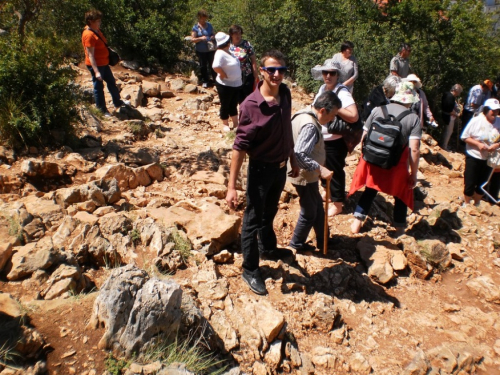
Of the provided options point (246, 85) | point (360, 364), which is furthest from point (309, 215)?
point (246, 85)

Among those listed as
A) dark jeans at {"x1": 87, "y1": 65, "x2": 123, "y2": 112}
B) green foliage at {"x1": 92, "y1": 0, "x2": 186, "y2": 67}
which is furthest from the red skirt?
green foliage at {"x1": 92, "y1": 0, "x2": 186, "y2": 67}

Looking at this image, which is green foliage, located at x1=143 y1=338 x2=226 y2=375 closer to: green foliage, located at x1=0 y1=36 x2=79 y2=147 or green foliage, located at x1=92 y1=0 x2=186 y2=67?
green foliage, located at x1=0 y1=36 x2=79 y2=147

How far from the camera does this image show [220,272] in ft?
11.6

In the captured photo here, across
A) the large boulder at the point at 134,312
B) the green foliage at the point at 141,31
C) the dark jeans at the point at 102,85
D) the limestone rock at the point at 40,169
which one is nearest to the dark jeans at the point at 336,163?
the large boulder at the point at 134,312

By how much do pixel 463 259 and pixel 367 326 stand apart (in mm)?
1839

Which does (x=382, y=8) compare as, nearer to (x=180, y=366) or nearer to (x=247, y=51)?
(x=247, y=51)

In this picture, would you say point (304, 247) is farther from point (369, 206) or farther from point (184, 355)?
point (184, 355)

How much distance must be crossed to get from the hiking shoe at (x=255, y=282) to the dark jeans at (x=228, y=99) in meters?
3.23

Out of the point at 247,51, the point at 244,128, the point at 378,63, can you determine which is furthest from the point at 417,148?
the point at 378,63

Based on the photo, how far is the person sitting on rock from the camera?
3.36 metres

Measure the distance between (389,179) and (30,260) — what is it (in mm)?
3361

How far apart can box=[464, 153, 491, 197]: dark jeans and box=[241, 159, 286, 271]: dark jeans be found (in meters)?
3.25

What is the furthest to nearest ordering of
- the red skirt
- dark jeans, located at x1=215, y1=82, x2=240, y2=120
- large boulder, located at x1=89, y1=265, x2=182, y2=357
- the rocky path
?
dark jeans, located at x1=215, y1=82, x2=240, y2=120 < the red skirt < the rocky path < large boulder, located at x1=89, y1=265, x2=182, y2=357

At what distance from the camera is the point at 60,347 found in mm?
2230
